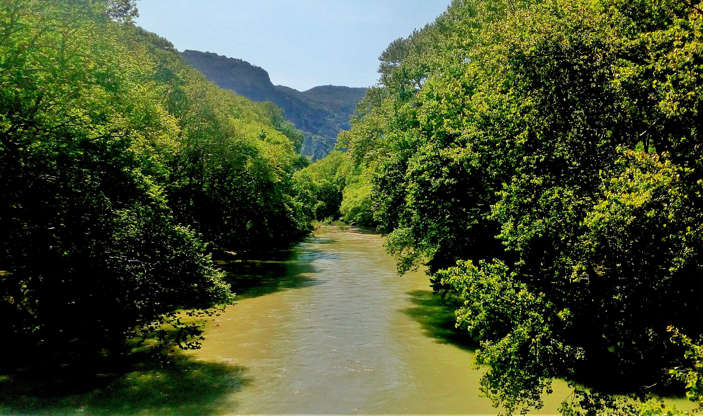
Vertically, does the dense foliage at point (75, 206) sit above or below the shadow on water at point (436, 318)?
above

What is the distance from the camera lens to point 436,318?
3056cm

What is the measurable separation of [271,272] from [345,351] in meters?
26.0

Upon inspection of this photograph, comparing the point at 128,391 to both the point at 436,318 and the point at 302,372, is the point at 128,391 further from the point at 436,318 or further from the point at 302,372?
the point at 436,318

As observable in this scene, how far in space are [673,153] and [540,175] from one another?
151 inches

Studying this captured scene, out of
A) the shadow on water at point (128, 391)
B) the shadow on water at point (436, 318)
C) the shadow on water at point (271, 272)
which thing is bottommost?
the shadow on water at point (128, 391)

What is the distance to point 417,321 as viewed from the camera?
29.8 metres

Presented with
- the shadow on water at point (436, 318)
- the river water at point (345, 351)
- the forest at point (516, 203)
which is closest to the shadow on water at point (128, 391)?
the river water at point (345, 351)

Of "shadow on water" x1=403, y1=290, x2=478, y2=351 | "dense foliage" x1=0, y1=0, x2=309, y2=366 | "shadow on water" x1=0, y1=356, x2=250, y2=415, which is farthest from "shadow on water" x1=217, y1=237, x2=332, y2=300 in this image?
"dense foliage" x1=0, y1=0, x2=309, y2=366

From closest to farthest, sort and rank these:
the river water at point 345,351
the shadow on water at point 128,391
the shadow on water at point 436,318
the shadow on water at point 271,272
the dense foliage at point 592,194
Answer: the dense foliage at point 592,194
the shadow on water at point 128,391
the river water at point 345,351
the shadow on water at point 436,318
the shadow on water at point 271,272

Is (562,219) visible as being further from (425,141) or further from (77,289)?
(77,289)

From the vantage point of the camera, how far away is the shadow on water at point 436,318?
2603cm

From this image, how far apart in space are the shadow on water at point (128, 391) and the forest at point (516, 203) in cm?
214

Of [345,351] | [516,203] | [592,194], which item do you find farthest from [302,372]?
[592,194]

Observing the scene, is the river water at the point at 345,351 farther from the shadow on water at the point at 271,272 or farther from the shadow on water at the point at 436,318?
the shadow on water at the point at 271,272
